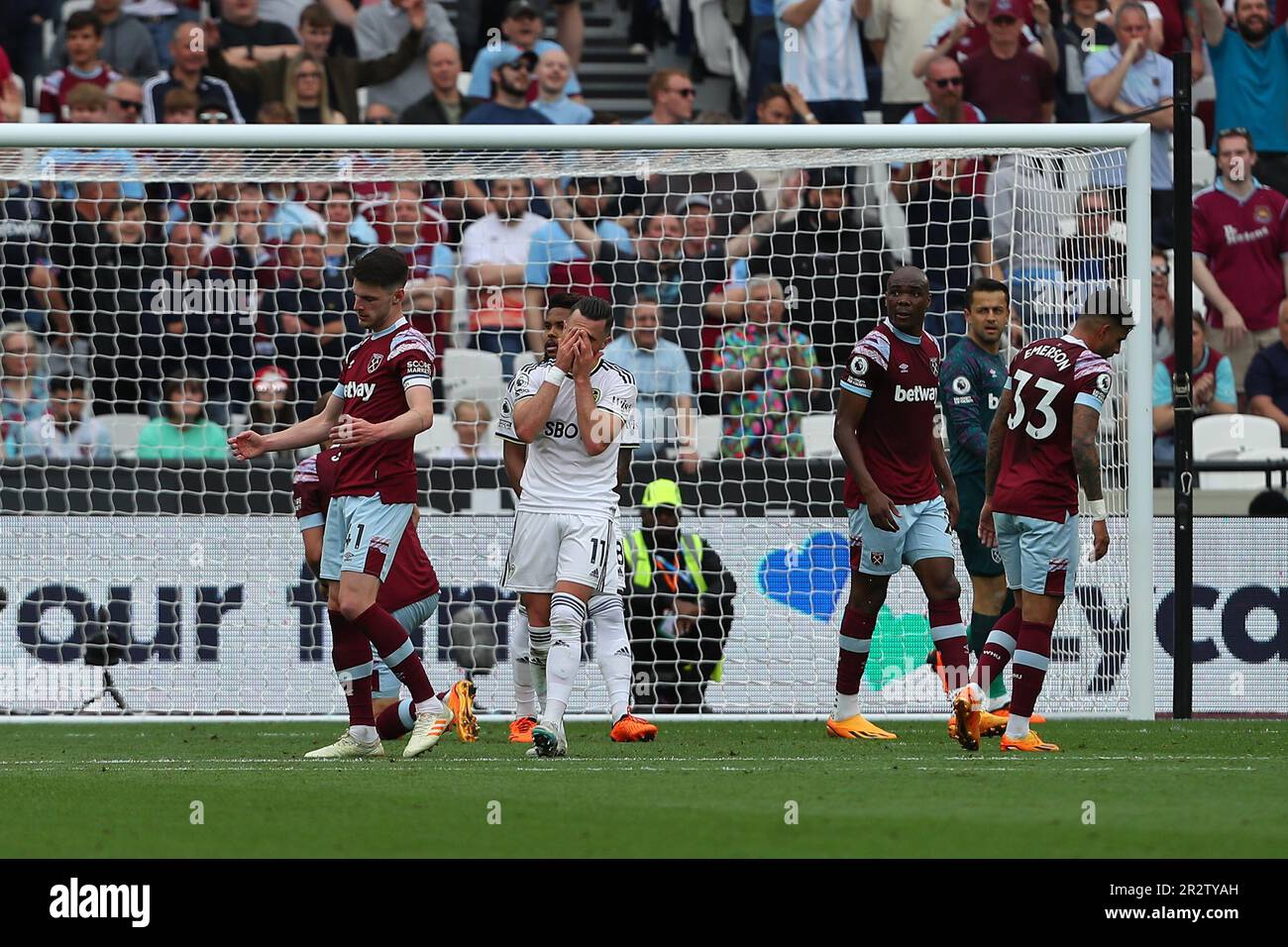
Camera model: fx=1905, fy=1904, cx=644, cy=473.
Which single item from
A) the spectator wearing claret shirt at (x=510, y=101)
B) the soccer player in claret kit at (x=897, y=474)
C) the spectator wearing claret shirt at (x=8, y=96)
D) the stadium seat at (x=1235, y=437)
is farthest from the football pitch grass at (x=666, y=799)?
the spectator wearing claret shirt at (x=8, y=96)

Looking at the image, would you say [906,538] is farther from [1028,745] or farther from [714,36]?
[714,36]

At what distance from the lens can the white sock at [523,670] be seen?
9.40 m

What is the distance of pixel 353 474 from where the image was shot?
27.0 feet

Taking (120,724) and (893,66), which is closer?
(120,724)

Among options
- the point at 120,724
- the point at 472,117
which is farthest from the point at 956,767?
the point at 472,117

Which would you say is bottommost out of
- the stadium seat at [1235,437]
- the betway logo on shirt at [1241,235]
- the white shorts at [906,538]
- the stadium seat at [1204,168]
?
the white shorts at [906,538]

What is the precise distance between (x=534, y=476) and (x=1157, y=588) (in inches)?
184

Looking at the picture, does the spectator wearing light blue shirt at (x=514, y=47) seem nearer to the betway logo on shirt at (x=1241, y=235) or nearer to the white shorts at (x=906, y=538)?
the betway logo on shirt at (x=1241, y=235)

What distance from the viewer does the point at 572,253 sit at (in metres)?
13.1

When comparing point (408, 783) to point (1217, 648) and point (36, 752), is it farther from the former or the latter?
point (1217, 648)

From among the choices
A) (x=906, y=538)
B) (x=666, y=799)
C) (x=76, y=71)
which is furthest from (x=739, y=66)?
(x=666, y=799)

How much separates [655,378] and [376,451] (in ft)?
13.8

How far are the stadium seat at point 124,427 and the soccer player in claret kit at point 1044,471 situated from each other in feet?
19.0

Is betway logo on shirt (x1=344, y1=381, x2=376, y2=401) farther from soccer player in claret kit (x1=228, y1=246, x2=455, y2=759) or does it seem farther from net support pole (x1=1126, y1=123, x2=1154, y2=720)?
net support pole (x1=1126, y1=123, x2=1154, y2=720)
